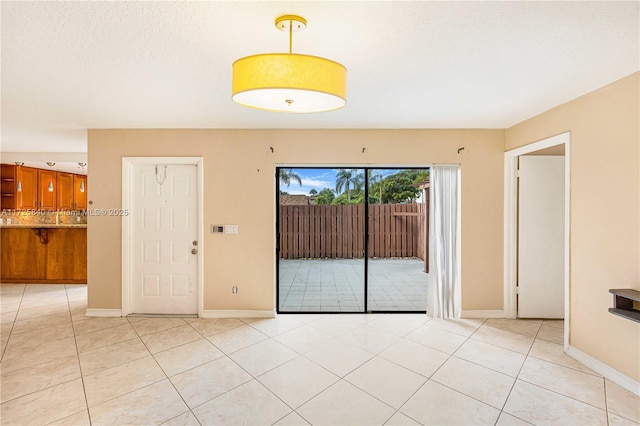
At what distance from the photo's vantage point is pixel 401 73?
2.38 m

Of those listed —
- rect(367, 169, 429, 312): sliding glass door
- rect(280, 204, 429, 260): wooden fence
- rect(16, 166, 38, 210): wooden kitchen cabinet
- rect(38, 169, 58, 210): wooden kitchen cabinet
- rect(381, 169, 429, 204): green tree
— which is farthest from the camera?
rect(38, 169, 58, 210): wooden kitchen cabinet

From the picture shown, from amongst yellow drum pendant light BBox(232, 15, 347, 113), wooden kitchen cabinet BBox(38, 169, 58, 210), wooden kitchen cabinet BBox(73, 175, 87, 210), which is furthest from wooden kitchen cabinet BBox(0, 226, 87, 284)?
yellow drum pendant light BBox(232, 15, 347, 113)

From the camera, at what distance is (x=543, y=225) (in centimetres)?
387

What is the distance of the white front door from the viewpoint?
411cm

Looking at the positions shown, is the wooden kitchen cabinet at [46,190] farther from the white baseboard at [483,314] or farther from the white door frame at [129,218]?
A: the white baseboard at [483,314]

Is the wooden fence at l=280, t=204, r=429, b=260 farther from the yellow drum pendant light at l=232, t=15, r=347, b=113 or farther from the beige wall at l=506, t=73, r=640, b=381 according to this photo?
the yellow drum pendant light at l=232, t=15, r=347, b=113

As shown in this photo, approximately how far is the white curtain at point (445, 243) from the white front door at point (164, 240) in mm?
3148

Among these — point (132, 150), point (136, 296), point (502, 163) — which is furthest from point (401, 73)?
point (136, 296)

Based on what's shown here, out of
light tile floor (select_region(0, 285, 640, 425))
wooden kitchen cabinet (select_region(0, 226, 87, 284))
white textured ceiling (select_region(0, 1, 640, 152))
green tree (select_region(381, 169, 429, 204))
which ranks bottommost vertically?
light tile floor (select_region(0, 285, 640, 425))

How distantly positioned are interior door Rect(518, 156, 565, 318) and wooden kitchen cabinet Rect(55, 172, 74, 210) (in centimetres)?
979

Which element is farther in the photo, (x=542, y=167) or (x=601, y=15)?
(x=542, y=167)

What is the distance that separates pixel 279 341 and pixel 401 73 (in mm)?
2817

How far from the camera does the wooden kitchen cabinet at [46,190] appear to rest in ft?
23.4

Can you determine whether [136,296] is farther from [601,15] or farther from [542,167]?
[542,167]
